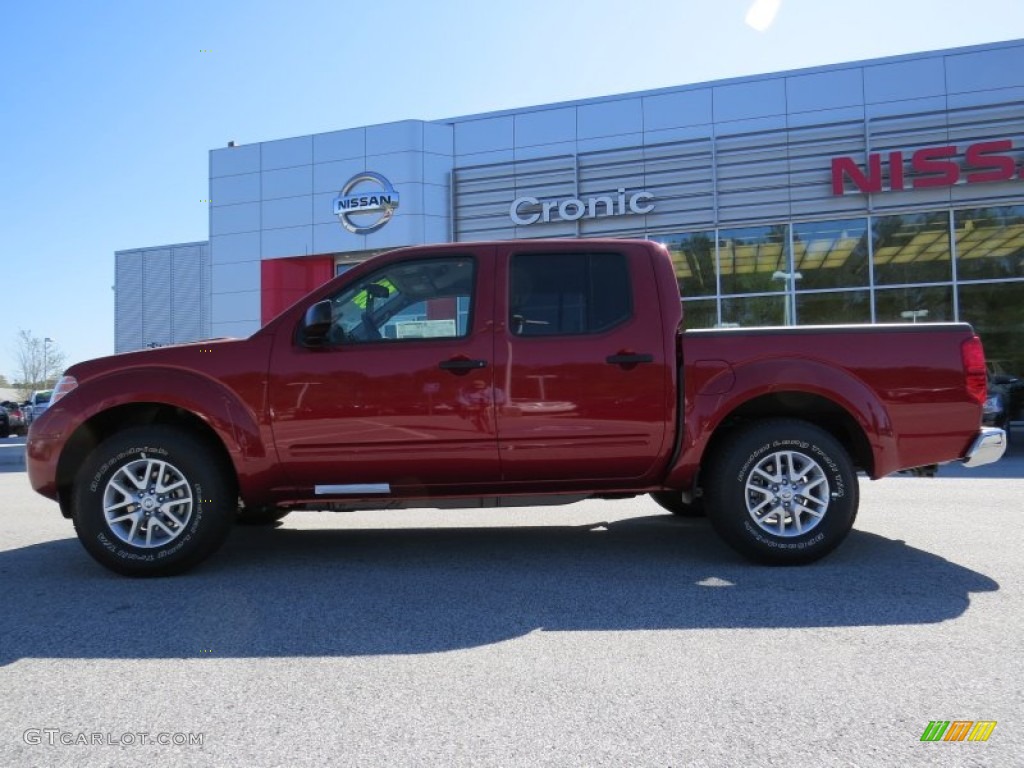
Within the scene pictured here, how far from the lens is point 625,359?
4.62 m

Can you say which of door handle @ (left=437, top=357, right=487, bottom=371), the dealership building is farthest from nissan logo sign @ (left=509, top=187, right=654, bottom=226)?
door handle @ (left=437, top=357, right=487, bottom=371)

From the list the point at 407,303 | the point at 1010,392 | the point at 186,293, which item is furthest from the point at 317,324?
the point at 186,293

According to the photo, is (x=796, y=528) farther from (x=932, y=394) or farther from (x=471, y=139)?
(x=471, y=139)

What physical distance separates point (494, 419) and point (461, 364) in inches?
14.3

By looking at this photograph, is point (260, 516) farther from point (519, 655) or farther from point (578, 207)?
point (578, 207)

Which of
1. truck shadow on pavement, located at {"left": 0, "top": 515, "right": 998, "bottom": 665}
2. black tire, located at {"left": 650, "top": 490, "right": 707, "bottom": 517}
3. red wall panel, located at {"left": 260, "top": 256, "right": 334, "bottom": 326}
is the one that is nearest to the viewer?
truck shadow on pavement, located at {"left": 0, "top": 515, "right": 998, "bottom": 665}

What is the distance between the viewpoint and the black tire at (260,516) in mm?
5620

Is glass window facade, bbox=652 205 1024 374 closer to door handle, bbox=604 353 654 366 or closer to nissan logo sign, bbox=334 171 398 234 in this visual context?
nissan logo sign, bbox=334 171 398 234

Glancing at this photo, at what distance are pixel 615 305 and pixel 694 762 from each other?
2.91m

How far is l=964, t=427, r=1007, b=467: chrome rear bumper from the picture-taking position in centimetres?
468

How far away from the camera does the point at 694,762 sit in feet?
7.69

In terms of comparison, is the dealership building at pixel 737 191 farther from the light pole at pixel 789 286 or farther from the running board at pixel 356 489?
the running board at pixel 356 489

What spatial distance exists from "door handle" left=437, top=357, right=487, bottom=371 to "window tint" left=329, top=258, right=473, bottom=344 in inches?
6.7

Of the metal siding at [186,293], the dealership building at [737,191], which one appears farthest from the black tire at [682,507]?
the metal siding at [186,293]
